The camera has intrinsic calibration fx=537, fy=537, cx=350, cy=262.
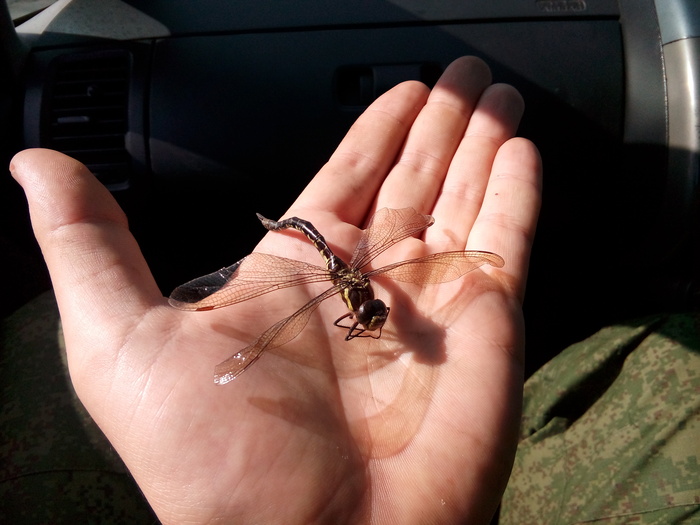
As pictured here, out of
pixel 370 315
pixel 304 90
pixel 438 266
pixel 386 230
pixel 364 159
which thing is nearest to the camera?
pixel 370 315

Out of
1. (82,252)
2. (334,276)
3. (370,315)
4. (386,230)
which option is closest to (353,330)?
(370,315)

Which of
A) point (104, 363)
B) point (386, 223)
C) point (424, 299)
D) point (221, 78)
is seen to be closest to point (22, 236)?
point (221, 78)

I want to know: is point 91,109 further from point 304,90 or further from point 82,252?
point 82,252

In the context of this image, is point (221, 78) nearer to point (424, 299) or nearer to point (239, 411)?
point (424, 299)

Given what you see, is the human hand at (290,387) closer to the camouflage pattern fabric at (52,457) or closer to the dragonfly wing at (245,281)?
the dragonfly wing at (245,281)

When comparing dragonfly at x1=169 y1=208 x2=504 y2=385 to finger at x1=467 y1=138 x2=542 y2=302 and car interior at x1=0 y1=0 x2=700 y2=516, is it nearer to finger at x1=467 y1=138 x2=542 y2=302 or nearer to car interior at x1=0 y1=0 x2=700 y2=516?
finger at x1=467 y1=138 x2=542 y2=302

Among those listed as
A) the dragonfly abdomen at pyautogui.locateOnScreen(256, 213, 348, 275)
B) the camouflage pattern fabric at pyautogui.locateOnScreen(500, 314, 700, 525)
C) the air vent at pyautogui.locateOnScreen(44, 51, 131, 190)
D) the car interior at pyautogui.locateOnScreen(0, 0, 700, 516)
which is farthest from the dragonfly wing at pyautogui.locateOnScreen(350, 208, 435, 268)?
the air vent at pyautogui.locateOnScreen(44, 51, 131, 190)
